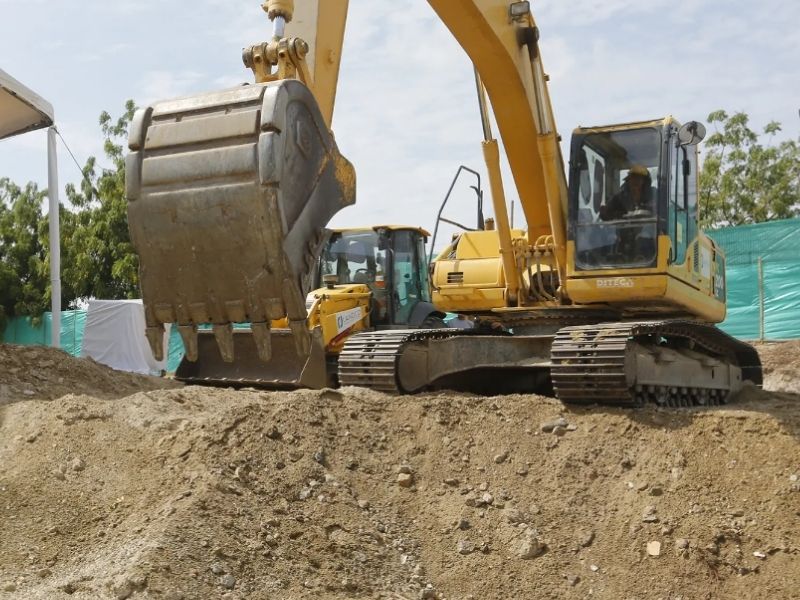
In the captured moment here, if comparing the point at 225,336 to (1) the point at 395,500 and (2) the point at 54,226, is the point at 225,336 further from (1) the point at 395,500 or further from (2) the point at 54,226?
(2) the point at 54,226

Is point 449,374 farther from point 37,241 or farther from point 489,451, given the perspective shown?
point 37,241

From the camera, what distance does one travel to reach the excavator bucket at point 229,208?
434cm

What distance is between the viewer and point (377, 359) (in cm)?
754

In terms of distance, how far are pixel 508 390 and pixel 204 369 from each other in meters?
4.07

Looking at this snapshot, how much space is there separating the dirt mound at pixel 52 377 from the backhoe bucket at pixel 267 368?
1.15 metres

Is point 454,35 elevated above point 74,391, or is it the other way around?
point 454,35

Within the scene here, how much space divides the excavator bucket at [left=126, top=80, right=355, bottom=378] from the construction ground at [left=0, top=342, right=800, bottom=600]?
0.89 metres

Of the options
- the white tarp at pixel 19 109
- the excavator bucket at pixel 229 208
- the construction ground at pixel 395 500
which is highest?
the white tarp at pixel 19 109

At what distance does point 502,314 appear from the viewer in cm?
825

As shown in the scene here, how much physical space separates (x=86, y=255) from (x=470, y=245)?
1830cm

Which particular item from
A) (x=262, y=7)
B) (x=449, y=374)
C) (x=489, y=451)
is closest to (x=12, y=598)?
(x=489, y=451)

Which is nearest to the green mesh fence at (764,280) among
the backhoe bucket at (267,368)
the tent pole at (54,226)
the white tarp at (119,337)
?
the backhoe bucket at (267,368)

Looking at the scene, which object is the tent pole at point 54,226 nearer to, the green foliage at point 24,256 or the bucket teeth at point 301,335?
the bucket teeth at point 301,335

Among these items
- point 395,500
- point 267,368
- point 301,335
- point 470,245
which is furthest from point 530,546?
point 267,368
